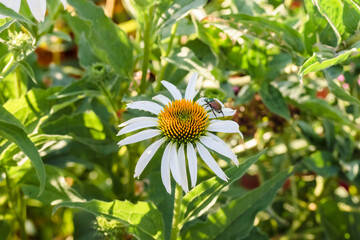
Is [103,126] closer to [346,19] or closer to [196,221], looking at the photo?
[196,221]

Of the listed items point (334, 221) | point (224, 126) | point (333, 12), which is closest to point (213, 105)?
point (224, 126)

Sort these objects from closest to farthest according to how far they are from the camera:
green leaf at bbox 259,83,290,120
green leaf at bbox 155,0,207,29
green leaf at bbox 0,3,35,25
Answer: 1. green leaf at bbox 0,3,35,25
2. green leaf at bbox 155,0,207,29
3. green leaf at bbox 259,83,290,120

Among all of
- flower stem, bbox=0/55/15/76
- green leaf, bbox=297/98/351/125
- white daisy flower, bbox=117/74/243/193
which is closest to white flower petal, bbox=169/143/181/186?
white daisy flower, bbox=117/74/243/193

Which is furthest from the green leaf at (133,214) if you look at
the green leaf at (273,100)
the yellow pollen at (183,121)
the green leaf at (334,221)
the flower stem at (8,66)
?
the green leaf at (334,221)

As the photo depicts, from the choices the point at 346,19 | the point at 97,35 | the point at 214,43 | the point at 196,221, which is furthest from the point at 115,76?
the point at 346,19

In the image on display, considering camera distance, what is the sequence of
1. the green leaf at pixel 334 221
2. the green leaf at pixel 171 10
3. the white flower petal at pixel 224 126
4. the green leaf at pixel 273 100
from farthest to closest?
the green leaf at pixel 334 221 < the green leaf at pixel 273 100 < the green leaf at pixel 171 10 < the white flower petal at pixel 224 126

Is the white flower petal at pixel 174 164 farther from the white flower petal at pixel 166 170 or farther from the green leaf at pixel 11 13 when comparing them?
the green leaf at pixel 11 13

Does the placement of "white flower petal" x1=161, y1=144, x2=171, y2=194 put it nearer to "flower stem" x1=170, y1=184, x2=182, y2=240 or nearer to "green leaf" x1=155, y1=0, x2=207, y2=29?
"flower stem" x1=170, y1=184, x2=182, y2=240
